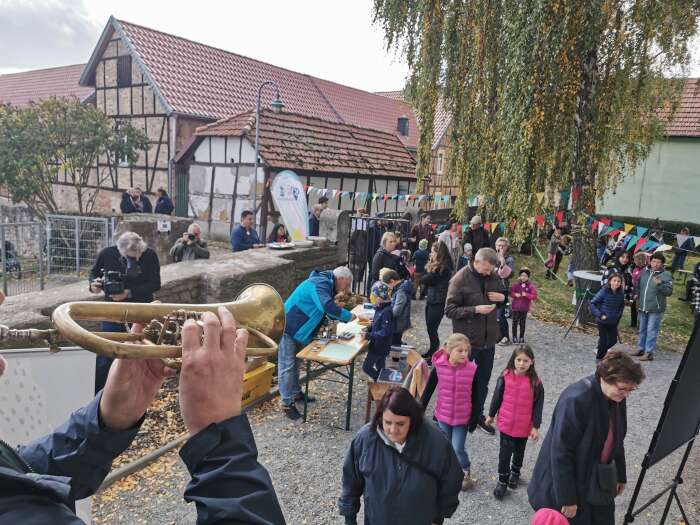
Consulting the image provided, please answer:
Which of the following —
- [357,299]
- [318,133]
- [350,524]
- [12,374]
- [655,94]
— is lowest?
[350,524]

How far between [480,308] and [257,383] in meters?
2.62

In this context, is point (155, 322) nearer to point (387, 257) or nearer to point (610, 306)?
point (387, 257)

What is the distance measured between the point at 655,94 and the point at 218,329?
52.1 feet

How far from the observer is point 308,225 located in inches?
446

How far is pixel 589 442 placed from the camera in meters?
2.89

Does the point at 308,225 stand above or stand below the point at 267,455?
above

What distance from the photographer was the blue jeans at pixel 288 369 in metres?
5.48

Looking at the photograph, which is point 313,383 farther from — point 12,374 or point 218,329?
point 218,329

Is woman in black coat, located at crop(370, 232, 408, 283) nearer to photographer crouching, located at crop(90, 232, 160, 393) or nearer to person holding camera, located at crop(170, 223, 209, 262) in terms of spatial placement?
person holding camera, located at crop(170, 223, 209, 262)

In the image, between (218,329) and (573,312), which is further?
(573,312)

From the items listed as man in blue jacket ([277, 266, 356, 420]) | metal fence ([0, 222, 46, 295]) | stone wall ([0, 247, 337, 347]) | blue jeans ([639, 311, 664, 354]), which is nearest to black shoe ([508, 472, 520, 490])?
man in blue jacket ([277, 266, 356, 420])

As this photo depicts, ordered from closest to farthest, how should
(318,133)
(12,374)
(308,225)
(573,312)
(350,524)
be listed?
1. (12,374)
2. (350,524)
3. (573,312)
4. (308,225)
5. (318,133)

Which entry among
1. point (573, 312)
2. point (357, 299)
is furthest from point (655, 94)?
point (357, 299)

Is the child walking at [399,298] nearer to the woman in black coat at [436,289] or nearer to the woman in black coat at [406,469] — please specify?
the woman in black coat at [436,289]
